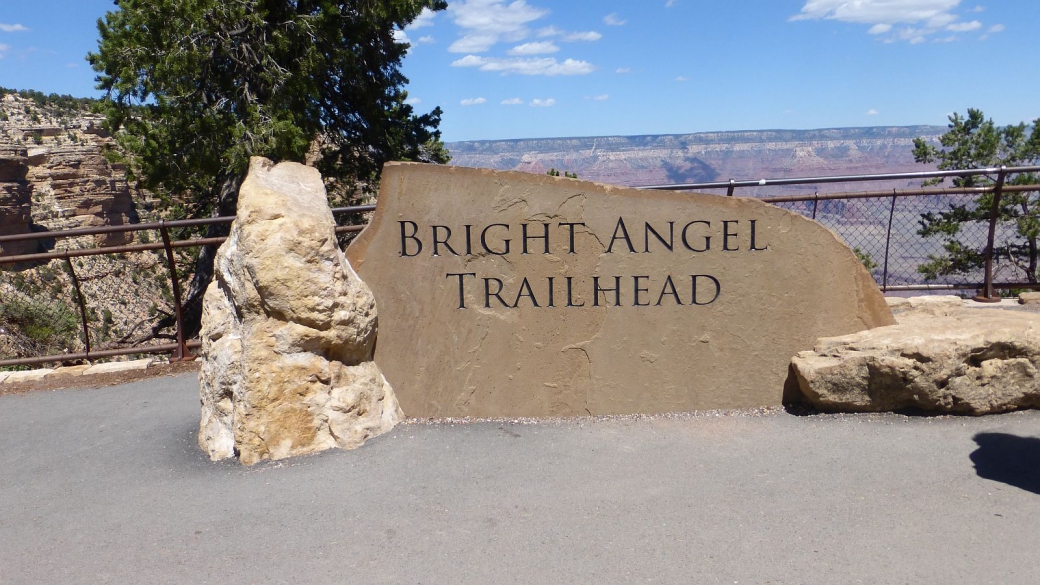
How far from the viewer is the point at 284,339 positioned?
4.34 meters

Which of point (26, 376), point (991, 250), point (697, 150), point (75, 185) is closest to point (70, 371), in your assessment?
point (26, 376)

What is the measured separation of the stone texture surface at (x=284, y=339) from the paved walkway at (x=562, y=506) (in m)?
0.17

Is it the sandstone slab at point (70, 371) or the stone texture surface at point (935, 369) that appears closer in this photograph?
the stone texture surface at point (935, 369)

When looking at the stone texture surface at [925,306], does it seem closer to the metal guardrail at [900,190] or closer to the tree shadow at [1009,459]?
the metal guardrail at [900,190]

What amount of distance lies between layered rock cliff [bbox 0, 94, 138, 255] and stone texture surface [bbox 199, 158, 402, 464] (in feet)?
107

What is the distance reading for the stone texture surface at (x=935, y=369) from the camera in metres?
4.46

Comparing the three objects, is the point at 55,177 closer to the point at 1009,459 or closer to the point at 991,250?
the point at 991,250

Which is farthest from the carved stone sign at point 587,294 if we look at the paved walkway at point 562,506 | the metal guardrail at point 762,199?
the metal guardrail at point 762,199

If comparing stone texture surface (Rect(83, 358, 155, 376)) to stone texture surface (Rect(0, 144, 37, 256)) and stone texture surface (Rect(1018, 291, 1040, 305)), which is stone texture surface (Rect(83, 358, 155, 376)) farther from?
stone texture surface (Rect(0, 144, 37, 256))

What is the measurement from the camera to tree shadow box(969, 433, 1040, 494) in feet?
12.6

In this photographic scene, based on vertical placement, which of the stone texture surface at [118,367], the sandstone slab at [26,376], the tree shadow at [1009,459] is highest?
the tree shadow at [1009,459]

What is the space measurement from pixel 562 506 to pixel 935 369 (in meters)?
2.43

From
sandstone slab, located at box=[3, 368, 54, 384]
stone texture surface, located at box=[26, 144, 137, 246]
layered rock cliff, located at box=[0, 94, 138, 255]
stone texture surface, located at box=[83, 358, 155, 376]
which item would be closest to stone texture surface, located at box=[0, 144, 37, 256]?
layered rock cliff, located at box=[0, 94, 138, 255]

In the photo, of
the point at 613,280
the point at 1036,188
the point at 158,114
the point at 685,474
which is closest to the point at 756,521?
the point at 685,474
